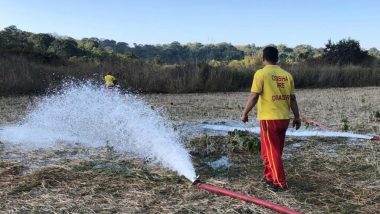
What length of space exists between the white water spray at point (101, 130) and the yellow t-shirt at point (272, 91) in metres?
1.27

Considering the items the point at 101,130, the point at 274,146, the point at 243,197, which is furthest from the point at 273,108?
the point at 101,130

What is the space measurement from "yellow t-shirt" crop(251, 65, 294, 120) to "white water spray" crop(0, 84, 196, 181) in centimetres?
127

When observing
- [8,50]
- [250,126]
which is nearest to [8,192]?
[250,126]

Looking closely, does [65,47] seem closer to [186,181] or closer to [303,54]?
[303,54]

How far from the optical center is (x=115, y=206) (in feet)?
17.4

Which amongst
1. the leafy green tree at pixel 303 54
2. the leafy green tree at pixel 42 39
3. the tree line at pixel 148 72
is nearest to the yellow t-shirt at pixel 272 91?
the tree line at pixel 148 72

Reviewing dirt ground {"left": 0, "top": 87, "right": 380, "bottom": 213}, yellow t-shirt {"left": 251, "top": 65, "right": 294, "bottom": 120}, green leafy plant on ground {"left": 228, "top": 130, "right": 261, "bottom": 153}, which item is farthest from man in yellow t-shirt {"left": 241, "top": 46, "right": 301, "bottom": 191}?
green leafy plant on ground {"left": 228, "top": 130, "right": 261, "bottom": 153}

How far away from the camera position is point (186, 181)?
6141 mm

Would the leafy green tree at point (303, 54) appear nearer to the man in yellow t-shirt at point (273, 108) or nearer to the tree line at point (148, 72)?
the tree line at point (148, 72)

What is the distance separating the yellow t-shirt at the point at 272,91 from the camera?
5.79 meters

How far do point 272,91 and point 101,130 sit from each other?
5.01 metres

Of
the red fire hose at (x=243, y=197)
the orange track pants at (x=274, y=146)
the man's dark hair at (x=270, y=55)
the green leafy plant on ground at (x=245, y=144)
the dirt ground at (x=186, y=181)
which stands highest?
the man's dark hair at (x=270, y=55)

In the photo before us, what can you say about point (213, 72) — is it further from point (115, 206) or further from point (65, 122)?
point (115, 206)

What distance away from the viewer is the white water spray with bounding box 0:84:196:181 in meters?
7.53
